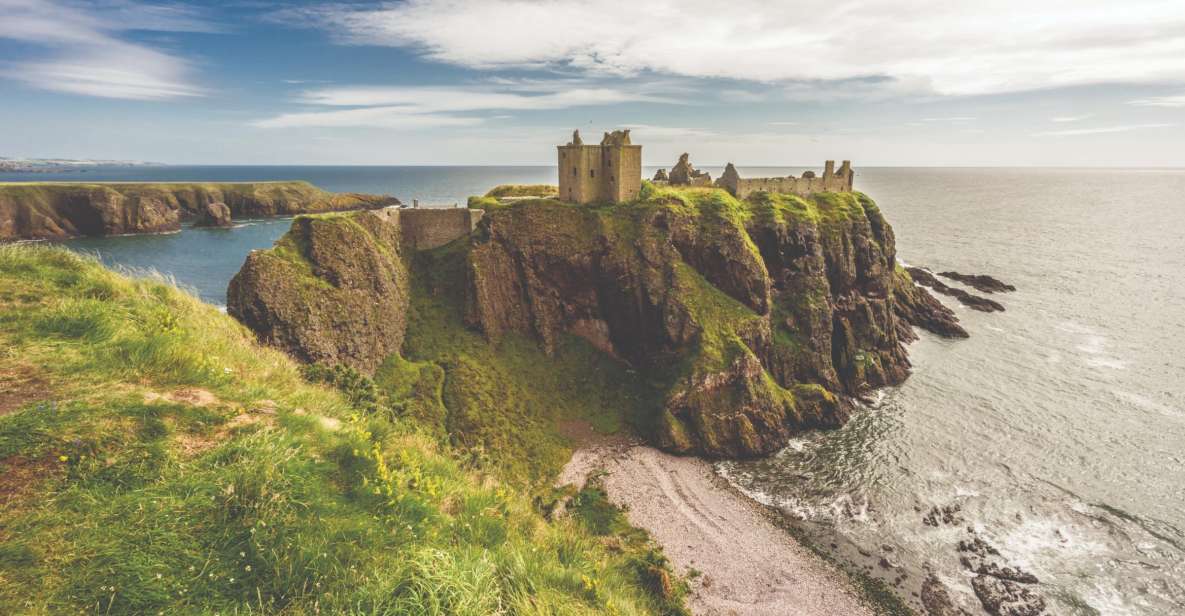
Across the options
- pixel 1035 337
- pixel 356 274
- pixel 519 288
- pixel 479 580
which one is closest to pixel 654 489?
pixel 519 288

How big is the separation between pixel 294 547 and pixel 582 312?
48.1 meters

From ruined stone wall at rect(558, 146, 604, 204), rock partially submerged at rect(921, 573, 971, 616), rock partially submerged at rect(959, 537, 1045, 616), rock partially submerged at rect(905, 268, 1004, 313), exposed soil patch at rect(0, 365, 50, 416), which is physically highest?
ruined stone wall at rect(558, 146, 604, 204)

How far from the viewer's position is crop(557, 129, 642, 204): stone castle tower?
183 ft

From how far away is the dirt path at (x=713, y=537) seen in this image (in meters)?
30.2

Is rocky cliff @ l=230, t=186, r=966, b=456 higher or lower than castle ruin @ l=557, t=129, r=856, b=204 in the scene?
lower

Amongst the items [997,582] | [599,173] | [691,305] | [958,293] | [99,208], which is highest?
[599,173]

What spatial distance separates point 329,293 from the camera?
38656 mm

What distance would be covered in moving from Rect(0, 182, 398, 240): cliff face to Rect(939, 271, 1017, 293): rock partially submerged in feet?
567

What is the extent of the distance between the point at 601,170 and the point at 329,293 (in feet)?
105

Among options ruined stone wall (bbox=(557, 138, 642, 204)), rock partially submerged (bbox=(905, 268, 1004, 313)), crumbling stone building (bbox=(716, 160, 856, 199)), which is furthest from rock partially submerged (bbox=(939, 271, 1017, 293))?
ruined stone wall (bbox=(557, 138, 642, 204))

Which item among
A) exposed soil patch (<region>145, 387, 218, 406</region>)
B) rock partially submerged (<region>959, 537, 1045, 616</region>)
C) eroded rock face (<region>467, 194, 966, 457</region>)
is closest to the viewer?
exposed soil patch (<region>145, 387, 218, 406</region>)

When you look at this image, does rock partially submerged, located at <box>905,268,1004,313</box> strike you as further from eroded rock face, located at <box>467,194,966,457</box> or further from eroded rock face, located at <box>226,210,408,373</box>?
eroded rock face, located at <box>226,210,408,373</box>

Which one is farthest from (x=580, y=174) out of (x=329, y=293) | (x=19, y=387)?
(x=19, y=387)

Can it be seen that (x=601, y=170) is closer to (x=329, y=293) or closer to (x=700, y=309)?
(x=700, y=309)
